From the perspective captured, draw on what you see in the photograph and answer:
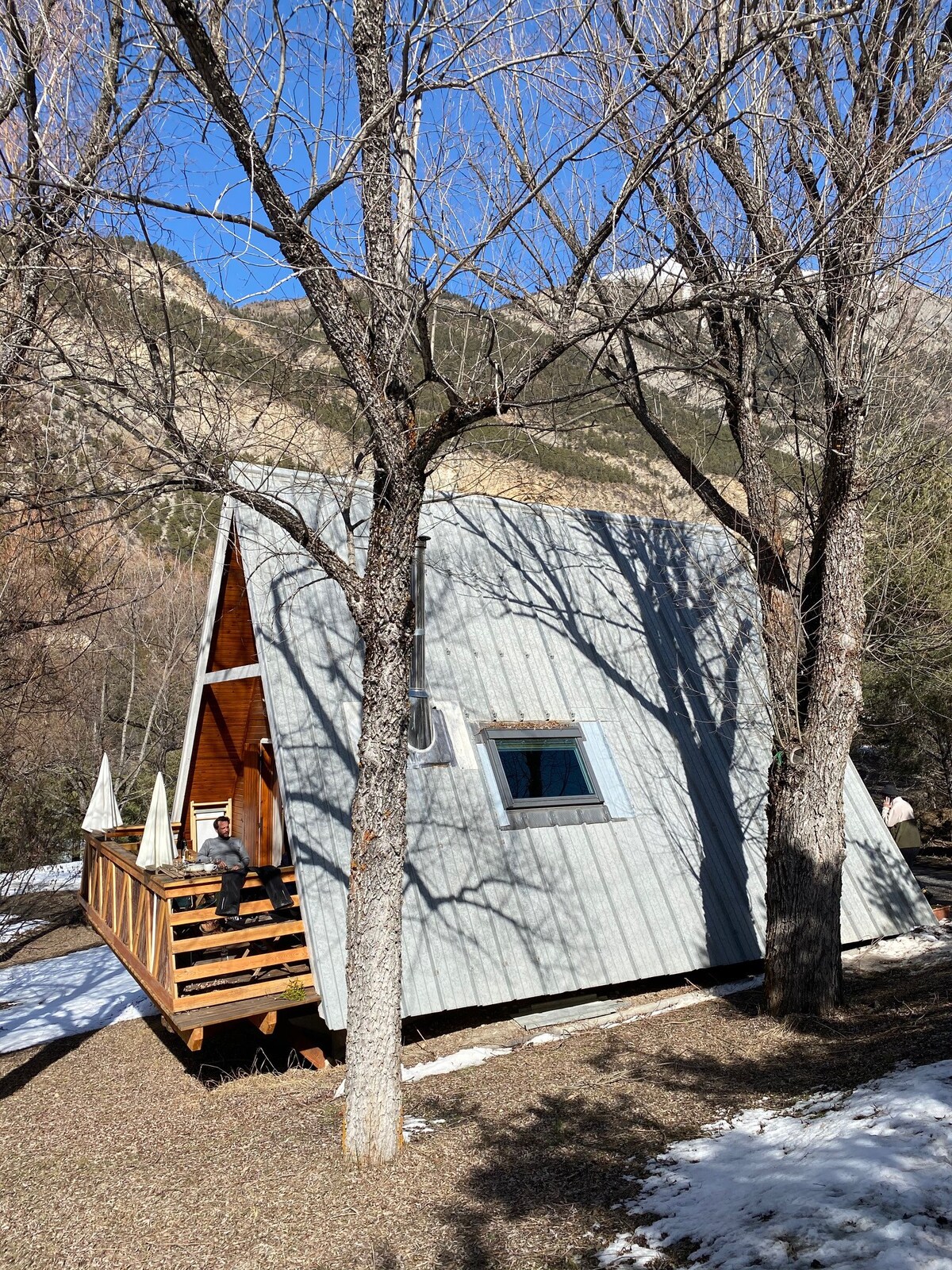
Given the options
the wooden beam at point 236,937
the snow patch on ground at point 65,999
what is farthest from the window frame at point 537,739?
the snow patch on ground at point 65,999

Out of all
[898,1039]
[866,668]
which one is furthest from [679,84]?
[866,668]

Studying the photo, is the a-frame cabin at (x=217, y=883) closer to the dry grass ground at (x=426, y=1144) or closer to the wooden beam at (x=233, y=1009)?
the wooden beam at (x=233, y=1009)

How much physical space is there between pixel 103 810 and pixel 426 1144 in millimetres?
7509

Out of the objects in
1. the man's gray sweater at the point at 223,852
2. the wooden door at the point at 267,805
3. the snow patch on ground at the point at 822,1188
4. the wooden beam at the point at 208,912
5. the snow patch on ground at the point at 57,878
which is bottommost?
the snow patch on ground at the point at 822,1188

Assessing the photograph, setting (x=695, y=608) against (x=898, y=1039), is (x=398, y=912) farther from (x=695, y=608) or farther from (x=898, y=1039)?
(x=695, y=608)

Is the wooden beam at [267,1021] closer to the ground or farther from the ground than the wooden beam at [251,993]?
closer to the ground

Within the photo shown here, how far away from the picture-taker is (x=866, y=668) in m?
20.0

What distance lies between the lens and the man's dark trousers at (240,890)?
750 cm

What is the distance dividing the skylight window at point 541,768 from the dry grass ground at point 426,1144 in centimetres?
206

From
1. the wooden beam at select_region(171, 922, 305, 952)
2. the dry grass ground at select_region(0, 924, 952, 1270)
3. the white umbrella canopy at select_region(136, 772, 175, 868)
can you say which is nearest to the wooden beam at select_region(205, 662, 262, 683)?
the white umbrella canopy at select_region(136, 772, 175, 868)

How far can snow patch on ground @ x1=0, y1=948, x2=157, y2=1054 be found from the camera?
11.0m

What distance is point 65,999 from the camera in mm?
12523

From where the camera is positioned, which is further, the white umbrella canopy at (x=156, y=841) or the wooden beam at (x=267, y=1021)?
the white umbrella canopy at (x=156, y=841)

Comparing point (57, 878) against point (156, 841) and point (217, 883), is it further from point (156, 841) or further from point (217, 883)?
point (217, 883)
